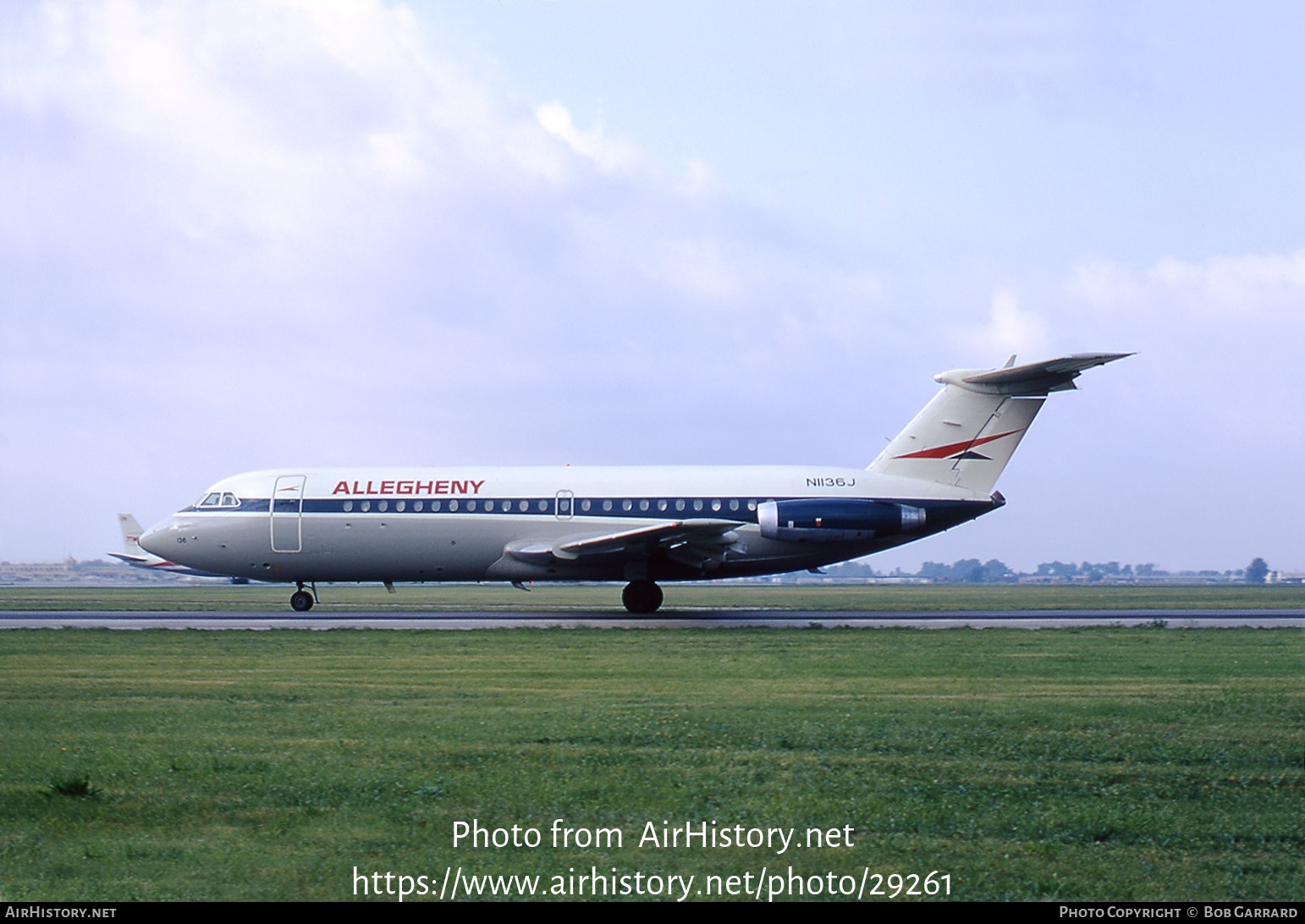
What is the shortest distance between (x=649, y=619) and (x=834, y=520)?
16.7 ft

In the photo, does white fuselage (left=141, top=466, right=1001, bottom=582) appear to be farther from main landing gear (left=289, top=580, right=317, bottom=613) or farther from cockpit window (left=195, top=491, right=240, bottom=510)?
main landing gear (left=289, top=580, right=317, bottom=613)

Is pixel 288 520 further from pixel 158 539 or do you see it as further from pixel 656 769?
pixel 656 769

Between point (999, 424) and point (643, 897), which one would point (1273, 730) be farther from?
point (999, 424)

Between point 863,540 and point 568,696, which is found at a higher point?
point 863,540

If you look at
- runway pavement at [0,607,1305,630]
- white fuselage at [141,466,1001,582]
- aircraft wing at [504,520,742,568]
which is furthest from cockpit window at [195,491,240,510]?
aircraft wing at [504,520,742,568]

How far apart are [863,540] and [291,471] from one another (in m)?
15.4

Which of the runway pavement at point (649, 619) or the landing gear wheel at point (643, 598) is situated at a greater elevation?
the landing gear wheel at point (643, 598)

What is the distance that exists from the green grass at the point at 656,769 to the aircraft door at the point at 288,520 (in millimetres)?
13427

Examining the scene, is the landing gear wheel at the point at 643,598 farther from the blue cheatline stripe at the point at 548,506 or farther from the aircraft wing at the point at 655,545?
the blue cheatline stripe at the point at 548,506

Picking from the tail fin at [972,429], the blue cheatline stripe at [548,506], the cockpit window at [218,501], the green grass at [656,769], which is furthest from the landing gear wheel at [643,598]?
the green grass at [656,769]

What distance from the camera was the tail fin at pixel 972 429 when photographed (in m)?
29.1

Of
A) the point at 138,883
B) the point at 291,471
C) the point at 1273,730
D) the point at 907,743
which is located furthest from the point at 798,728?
the point at 291,471

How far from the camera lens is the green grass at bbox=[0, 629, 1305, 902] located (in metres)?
7.01

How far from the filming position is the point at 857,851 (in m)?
7.25
